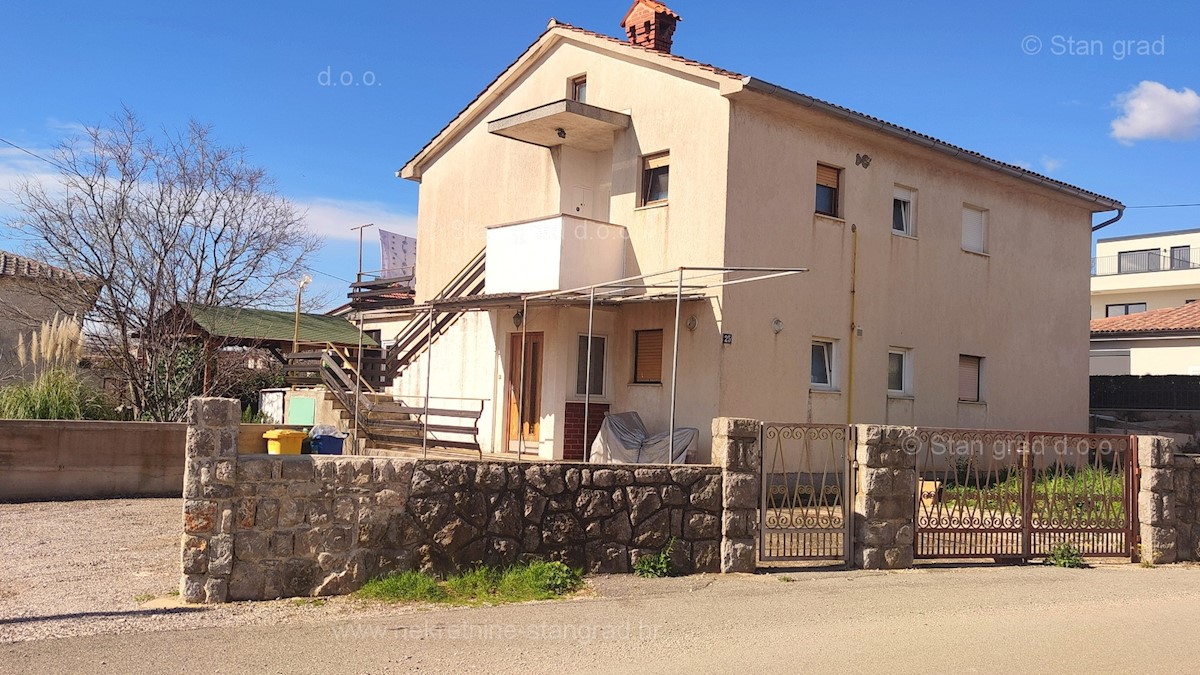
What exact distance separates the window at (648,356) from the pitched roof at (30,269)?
31.7 feet

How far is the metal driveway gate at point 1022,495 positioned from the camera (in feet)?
36.7

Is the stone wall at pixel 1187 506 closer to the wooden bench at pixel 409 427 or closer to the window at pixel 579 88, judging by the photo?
the wooden bench at pixel 409 427

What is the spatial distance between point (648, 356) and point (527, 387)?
2380 mm

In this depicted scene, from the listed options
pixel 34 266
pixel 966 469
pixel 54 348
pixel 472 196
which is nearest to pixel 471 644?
pixel 966 469

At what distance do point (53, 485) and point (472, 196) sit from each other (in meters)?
9.33

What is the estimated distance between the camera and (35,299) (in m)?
21.4

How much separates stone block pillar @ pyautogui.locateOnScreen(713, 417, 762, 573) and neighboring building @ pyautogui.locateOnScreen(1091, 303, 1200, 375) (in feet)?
69.2

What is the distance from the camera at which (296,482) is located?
8.52 m

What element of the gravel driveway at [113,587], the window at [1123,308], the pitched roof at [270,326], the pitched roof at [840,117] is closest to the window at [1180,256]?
the window at [1123,308]

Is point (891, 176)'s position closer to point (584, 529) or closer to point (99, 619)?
point (584, 529)

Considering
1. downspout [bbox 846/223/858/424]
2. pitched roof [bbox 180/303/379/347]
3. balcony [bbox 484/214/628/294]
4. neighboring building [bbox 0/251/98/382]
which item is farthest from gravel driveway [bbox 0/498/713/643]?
downspout [bbox 846/223/858/424]

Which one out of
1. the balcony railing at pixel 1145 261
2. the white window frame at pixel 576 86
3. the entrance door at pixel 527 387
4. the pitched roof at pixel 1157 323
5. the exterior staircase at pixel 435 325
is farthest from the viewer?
the balcony railing at pixel 1145 261

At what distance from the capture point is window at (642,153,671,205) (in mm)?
16891

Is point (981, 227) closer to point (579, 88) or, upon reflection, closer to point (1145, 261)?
point (579, 88)
